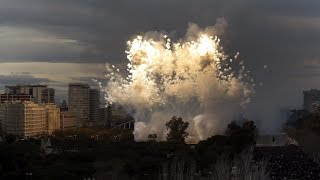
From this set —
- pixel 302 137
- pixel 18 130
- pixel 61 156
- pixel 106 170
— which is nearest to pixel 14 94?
pixel 18 130

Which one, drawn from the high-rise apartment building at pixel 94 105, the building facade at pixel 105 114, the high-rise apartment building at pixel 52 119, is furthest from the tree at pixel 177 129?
the high-rise apartment building at pixel 94 105

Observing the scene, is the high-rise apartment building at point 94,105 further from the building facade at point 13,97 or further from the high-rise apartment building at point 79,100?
the building facade at point 13,97

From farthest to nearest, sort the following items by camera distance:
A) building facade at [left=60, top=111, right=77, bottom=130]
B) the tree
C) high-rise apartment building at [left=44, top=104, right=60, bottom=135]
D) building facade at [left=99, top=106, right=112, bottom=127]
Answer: building facade at [left=99, top=106, right=112, bottom=127]
building facade at [left=60, top=111, right=77, bottom=130]
high-rise apartment building at [left=44, top=104, right=60, bottom=135]
the tree

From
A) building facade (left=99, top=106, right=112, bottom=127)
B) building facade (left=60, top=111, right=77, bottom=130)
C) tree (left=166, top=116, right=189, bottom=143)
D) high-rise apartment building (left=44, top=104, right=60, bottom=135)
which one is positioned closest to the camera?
tree (left=166, top=116, right=189, bottom=143)

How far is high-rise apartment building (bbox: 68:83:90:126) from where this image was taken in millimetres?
173875

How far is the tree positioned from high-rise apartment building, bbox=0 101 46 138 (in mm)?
46656

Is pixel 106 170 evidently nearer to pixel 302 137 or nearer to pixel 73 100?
pixel 302 137

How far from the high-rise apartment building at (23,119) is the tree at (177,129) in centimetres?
4666

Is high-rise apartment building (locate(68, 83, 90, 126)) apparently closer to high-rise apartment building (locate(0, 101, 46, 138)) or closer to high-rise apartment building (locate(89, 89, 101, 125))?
high-rise apartment building (locate(89, 89, 101, 125))

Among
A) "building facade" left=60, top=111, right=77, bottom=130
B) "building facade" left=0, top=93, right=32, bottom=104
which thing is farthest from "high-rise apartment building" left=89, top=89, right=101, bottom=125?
"building facade" left=0, top=93, right=32, bottom=104

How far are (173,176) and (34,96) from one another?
16386 centimetres

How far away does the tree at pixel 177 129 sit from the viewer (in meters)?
85.2

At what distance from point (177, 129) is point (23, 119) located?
5314cm

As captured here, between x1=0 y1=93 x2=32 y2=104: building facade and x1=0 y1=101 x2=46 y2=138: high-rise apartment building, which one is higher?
x1=0 y1=93 x2=32 y2=104: building facade
